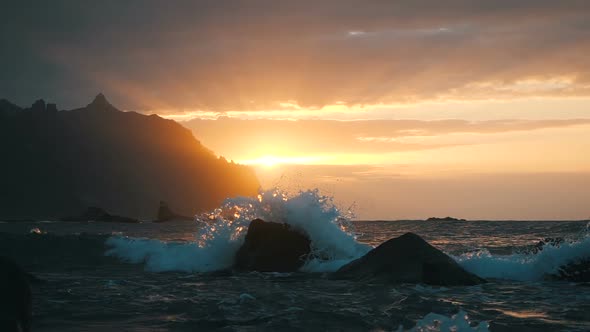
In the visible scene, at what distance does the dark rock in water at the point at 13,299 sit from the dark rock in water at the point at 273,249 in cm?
1267

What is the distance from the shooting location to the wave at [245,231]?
2292cm

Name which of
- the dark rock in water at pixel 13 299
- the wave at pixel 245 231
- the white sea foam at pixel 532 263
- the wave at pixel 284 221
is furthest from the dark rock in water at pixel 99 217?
the dark rock in water at pixel 13 299

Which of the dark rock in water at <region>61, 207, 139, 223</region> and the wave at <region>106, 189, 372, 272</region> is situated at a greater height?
the wave at <region>106, 189, 372, 272</region>

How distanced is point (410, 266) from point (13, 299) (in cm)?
1102

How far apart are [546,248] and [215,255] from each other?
43.6 ft

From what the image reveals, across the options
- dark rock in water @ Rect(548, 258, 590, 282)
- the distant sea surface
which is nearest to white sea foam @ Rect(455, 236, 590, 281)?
the distant sea surface

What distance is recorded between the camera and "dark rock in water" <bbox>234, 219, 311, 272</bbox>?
20.8 meters

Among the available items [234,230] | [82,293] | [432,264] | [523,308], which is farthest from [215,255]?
[523,308]

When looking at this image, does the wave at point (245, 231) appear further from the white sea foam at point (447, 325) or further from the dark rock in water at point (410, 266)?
the white sea foam at point (447, 325)

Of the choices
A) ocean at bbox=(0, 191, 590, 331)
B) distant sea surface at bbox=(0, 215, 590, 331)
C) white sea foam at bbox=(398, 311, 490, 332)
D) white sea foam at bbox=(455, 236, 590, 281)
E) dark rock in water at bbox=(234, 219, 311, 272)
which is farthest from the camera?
dark rock in water at bbox=(234, 219, 311, 272)

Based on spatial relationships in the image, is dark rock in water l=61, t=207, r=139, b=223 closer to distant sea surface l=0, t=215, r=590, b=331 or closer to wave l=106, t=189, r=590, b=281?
wave l=106, t=189, r=590, b=281

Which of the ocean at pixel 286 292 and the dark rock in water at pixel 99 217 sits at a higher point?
the ocean at pixel 286 292

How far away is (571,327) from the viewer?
32.8 ft

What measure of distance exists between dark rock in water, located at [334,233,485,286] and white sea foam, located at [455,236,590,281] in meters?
2.30
